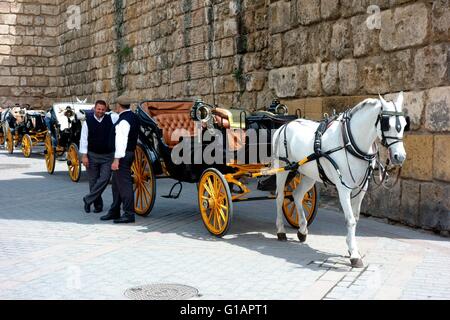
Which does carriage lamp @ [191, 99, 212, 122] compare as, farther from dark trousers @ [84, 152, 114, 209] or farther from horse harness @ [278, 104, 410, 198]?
dark trousers @ [84, 152, 114, 209]

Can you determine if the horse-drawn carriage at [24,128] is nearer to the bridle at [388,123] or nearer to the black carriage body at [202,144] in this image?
the black carriage body at [202,144]

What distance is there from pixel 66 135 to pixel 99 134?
4.54m

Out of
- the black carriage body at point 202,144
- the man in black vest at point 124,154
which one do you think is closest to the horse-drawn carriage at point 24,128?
the black carriage body at point 202,144

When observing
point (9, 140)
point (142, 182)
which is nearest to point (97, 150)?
point (142, 182)

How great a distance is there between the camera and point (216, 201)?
7.01m

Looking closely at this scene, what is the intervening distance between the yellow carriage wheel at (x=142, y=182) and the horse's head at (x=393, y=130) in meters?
3.70

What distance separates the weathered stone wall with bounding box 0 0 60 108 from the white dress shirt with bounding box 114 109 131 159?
18.9m

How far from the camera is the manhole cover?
467 centimetres

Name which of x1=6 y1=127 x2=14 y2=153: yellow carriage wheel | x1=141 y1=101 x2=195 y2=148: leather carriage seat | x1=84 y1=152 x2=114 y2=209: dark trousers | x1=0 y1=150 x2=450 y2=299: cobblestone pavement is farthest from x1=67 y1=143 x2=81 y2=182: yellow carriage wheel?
x1=6 y1=127 x2=14 y2=153: yellow carriage wheel

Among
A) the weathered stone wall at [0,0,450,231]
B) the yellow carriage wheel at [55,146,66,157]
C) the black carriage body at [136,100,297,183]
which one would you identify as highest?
the weathered stone wall at [0,0,450,231]

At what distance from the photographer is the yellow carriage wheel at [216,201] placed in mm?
6797

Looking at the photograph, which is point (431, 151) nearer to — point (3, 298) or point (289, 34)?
point (289, 34)

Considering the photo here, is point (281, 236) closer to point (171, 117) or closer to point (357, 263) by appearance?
point (357, 263)
